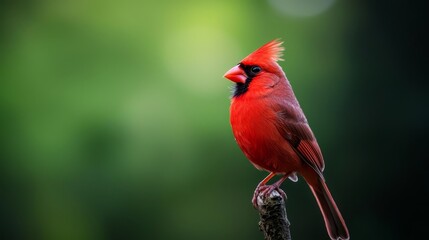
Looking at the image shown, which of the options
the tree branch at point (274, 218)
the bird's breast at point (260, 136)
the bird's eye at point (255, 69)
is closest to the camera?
the tree branch at point (274, 218)

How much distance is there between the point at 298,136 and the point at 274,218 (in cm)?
56

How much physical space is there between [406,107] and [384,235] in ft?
3.29

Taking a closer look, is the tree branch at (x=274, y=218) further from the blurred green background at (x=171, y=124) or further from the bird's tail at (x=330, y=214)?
the blurred green background at (x=171, y=124)

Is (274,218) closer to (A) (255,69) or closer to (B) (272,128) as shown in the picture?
(B) (272,128)

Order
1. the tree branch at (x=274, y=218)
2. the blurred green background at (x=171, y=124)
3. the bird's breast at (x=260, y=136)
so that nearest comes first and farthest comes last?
the tree branch at (x=274, y=218), the bird's breast at (x=260, y=136), the blurred green background at (x=171, y=124)

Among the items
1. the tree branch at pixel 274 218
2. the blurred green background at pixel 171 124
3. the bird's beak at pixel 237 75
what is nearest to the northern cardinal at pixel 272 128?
the bird's beak at pixel 237 75

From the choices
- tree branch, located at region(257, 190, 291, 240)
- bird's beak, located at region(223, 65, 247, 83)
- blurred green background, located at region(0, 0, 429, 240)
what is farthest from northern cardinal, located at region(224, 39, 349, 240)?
blurred green background, located at region(0, 0, 429, 240)

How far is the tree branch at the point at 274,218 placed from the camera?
69.9 inches

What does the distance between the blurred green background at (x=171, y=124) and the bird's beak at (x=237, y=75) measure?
1.49 m

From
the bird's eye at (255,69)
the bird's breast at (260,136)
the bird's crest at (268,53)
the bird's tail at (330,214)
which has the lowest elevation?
the bird's tail at (330,214)

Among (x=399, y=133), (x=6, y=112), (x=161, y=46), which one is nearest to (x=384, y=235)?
(x=399, y=133)

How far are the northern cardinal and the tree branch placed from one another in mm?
159

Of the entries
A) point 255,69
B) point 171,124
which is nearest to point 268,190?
point 255,69

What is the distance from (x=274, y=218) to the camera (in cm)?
180
